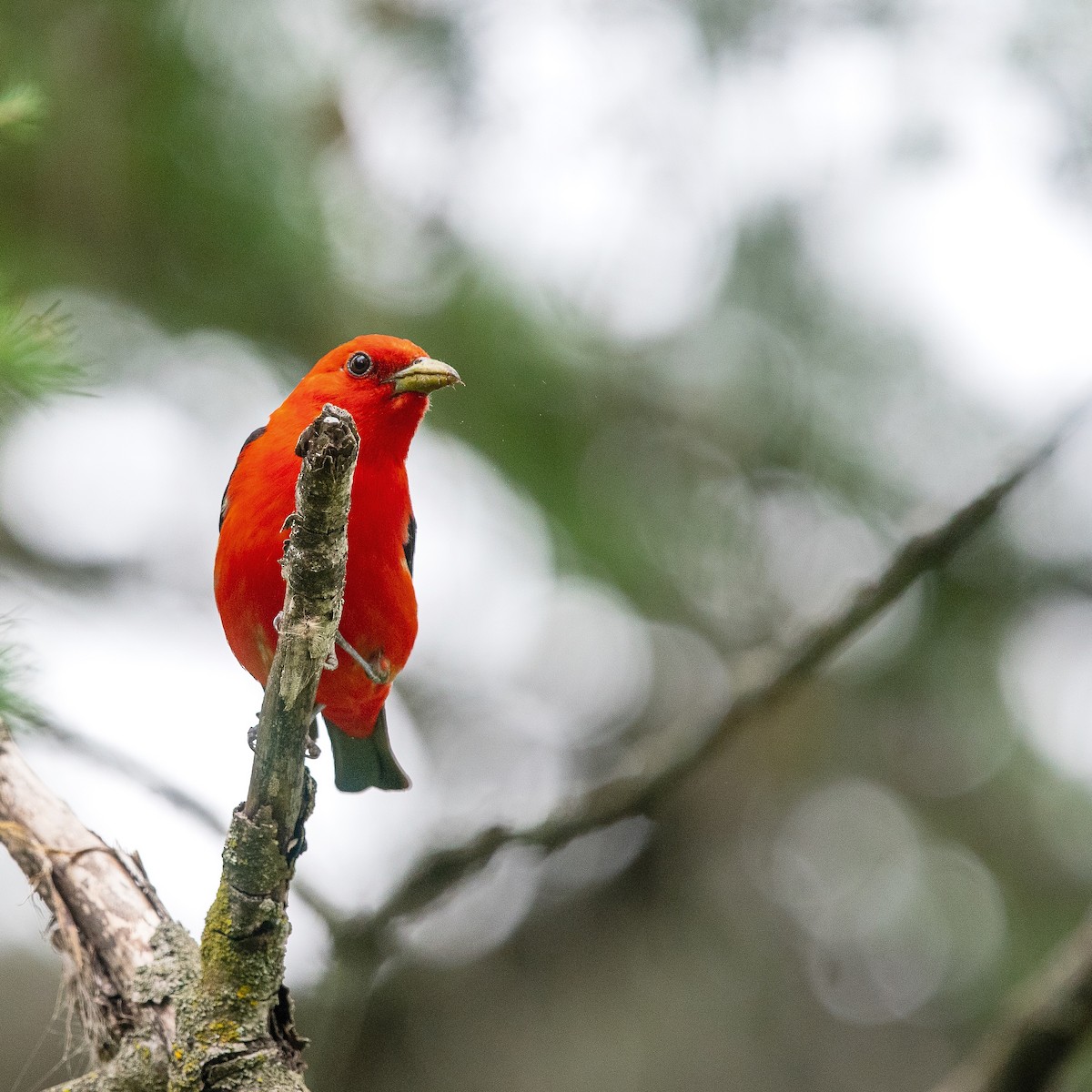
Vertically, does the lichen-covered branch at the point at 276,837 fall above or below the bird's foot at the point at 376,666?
below

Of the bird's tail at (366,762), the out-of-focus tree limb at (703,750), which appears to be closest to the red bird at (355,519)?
the bird's tail at (366,762)

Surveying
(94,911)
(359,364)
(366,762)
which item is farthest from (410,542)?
(94,911)

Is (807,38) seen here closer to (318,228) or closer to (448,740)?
(318,228)

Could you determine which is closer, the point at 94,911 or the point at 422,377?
the point at 422,377

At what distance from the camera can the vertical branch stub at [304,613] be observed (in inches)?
85.5

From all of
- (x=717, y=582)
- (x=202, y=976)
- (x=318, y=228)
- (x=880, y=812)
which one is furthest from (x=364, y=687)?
(x=880, y=812)

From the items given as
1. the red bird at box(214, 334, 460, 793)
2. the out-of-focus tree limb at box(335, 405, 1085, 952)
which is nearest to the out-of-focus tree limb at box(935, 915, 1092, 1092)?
the out-of-focus tree limb at box(335, 405, 1085, 952)

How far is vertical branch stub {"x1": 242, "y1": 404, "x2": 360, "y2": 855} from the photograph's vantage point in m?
2.17

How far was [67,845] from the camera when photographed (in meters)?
3.11

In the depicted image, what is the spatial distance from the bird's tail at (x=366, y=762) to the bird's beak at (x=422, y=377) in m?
1.23

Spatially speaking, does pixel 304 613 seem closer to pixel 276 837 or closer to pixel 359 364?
pixel 276 837

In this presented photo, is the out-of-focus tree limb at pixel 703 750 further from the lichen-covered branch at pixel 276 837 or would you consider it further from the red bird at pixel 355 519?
the lichen-covered branch at pixel 276 837

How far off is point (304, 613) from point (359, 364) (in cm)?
85

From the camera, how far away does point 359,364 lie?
3004 millimetres
